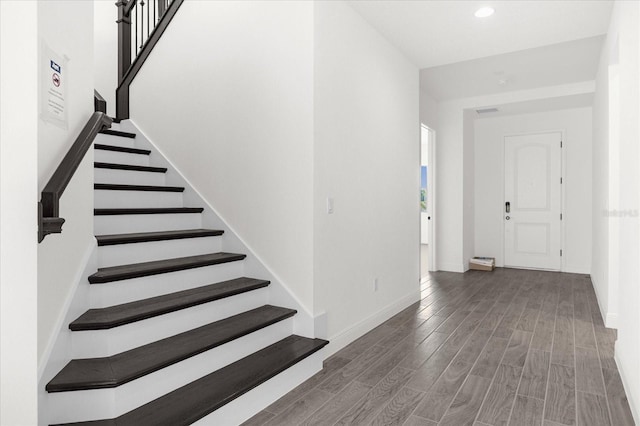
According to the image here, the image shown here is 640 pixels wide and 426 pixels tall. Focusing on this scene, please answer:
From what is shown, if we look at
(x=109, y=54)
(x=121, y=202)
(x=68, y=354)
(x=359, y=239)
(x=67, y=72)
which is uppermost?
(x=109, y=54)

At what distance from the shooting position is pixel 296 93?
9.59 feet

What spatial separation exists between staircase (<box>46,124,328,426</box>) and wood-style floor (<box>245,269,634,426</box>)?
238mm

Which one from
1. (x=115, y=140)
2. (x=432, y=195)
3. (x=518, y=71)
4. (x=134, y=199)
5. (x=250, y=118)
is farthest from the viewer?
(x=432, y=195)

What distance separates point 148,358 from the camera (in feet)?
6.57

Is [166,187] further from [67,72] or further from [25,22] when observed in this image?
[25,22]

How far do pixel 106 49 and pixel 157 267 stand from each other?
3.63 m

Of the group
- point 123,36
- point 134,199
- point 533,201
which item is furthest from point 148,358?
point 533,201

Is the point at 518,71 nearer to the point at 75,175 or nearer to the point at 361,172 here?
the point at 361,172

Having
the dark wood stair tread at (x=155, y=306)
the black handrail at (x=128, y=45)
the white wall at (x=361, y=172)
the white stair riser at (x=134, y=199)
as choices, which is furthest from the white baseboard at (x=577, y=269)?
the black handrail at (x=128, y=45)

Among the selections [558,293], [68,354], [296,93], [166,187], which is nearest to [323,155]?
[296,93]

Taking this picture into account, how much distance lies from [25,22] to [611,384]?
11.3 feet

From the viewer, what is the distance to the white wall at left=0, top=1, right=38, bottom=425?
122cm

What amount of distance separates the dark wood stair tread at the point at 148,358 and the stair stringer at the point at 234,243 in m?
0.28

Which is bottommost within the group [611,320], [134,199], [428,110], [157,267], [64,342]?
[611,320]
